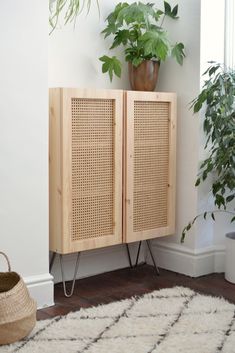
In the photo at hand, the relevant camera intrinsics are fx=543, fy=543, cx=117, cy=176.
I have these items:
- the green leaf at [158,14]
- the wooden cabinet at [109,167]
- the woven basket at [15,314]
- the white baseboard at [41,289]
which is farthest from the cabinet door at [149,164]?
the woven basket at [15,314]

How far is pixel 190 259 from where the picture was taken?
11.7ft

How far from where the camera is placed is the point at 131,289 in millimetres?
3250

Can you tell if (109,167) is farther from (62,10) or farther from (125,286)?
(62,10)

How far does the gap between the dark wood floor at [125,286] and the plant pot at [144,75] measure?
1223 millimetres

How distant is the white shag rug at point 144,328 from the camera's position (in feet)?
7.77

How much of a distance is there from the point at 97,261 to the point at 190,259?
61cm

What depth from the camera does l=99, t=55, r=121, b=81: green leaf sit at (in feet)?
11.1

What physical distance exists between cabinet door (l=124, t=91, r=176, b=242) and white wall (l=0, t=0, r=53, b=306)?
63 centimetres

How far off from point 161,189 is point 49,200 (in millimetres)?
812

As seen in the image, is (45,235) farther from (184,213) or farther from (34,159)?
(184,213)

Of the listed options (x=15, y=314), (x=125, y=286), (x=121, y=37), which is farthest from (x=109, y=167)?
(x=15, y=314)

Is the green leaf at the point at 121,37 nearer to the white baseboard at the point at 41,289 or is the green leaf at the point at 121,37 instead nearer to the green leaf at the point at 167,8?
the green leaf at the point at 167,8

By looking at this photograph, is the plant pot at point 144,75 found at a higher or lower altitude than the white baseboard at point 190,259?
higher

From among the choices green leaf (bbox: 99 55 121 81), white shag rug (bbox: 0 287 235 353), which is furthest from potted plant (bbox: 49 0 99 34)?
white shag rug (bbox: 0 287 235 353)
